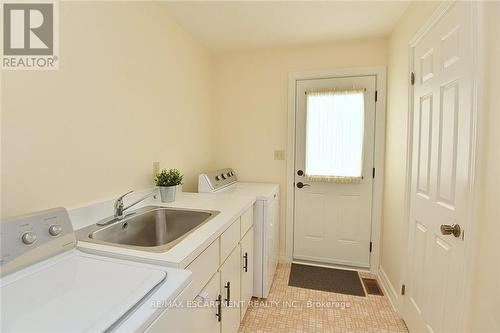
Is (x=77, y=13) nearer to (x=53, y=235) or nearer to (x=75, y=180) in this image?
(x=75, y=180)

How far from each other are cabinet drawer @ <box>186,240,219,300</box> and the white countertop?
0.12 feet

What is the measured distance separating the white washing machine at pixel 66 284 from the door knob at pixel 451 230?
126 centimetres

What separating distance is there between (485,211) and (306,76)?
79.5 inches

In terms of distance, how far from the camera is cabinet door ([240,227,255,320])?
1.72m

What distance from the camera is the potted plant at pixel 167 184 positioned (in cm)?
175

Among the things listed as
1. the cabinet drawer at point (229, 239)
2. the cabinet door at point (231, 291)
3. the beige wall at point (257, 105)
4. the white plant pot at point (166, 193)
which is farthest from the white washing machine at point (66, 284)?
the beige wall at point (257, 105)

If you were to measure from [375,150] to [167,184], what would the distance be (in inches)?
80.0

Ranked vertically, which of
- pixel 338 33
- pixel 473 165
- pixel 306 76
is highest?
pixel 338 33

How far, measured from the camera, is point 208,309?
1.19 meters

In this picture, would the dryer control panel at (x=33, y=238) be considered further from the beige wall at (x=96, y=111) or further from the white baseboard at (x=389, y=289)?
the white baseboard at (x=389, y=289)

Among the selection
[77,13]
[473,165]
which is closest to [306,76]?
[473,165]

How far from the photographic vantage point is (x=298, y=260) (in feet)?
9.19

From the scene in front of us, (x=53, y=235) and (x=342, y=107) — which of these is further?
(x=342, y=107)

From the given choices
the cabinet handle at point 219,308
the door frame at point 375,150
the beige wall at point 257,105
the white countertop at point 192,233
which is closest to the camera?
the white countertop at point 192,233
